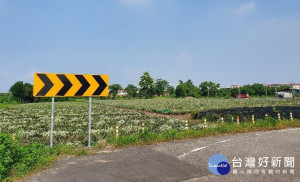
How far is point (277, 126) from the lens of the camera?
14.0 meters

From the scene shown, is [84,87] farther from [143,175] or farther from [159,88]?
[159,88]

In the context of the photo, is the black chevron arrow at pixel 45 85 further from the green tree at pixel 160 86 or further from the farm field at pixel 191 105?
the green tree at pixel 160 86

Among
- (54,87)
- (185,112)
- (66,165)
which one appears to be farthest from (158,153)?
(185,112)

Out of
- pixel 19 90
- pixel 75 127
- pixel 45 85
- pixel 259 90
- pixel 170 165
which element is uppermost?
pixel 259 90

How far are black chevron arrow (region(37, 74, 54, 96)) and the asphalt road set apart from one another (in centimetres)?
268

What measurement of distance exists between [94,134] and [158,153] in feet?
21.1

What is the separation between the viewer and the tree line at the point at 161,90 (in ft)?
251

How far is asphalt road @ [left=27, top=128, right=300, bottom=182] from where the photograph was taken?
5.25 metres

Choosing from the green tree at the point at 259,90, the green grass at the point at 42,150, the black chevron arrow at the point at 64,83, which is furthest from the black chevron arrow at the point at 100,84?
the green tree at the point at 259,90

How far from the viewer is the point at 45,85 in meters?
7.79

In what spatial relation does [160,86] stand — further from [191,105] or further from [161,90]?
[191,105]

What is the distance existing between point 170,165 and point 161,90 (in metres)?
120

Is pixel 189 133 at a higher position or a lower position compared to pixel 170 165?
higher

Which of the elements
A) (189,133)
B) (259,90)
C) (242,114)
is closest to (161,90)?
(259,90)
